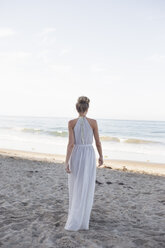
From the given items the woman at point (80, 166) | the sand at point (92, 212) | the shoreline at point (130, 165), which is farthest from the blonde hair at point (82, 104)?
the shoreline at point (130, 165)

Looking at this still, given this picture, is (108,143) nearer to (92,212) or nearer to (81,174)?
(92,212)

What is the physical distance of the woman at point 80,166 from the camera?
11.4 feet

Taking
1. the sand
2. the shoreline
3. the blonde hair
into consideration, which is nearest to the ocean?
→ the shoreline

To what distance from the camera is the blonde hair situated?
338 cm

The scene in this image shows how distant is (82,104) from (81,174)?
3.14 feet

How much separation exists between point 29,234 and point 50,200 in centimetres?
161

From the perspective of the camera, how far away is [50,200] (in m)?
5.05

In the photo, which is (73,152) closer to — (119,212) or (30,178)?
(119,212)

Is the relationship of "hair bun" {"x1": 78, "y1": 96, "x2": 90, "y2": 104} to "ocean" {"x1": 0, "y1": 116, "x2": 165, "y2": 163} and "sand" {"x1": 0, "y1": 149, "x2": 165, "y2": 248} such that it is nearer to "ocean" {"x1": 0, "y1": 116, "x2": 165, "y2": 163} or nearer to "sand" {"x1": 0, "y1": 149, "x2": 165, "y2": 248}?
"sand" {"x1": 0, "y1": 149, "x2": 165, "y2": 248}

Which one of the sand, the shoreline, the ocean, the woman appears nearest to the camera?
the sand

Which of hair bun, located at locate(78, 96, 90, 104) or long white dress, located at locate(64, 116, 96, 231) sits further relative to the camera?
long white dress, located at locate(64, 116, 96, 231)

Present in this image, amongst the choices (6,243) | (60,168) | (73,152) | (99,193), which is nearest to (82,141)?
(73,152)

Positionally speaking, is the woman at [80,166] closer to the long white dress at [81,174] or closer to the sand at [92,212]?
the long white dress at [81,174]

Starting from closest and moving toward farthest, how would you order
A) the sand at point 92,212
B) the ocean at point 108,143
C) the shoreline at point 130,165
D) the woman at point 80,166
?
the sand at point 92,212 < the woman at point 80,166 < the shoreline at point 130,165 < the ocean at point 108,143
